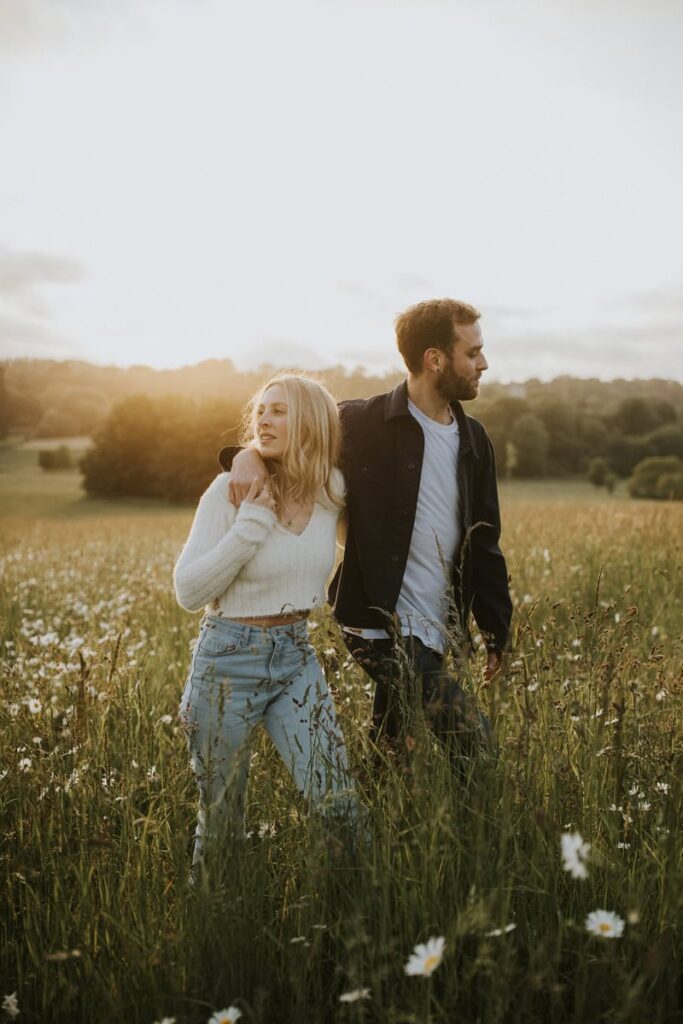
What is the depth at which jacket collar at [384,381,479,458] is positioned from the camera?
3984 mm

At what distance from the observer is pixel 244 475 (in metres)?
3.33

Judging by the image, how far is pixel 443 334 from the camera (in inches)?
158

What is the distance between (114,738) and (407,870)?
201 cm

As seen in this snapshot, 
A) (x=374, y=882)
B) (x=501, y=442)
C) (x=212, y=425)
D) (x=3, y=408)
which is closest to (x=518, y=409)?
(x=501, y=442)

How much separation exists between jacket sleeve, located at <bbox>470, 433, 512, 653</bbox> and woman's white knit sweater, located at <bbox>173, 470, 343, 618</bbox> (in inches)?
40.0

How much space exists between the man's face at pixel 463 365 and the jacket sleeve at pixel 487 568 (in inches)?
14.4

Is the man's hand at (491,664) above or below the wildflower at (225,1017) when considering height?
above

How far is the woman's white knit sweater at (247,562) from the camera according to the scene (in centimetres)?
317

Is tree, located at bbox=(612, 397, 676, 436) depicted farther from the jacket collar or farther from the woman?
the woman

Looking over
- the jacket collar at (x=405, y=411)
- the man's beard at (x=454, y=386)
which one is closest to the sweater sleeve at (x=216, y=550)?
the jacket collar at (x=405, y=411)

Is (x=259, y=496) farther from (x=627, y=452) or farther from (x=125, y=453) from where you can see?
(x=627, y=452)

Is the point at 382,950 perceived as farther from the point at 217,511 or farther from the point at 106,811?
the point at 217,511

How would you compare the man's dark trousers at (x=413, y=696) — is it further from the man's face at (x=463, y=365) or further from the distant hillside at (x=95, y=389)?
the distant hillside at (x=95, y=389)

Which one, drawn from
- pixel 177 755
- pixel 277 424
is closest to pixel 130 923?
pixel 177 755
